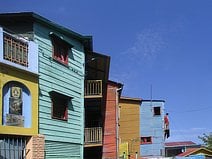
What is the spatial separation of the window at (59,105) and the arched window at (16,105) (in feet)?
7.89

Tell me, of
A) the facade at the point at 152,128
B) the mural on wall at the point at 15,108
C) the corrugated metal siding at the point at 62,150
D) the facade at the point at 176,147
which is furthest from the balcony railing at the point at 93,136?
the facade at the point at 176,147

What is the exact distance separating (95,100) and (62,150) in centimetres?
812

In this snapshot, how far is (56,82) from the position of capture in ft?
74.2

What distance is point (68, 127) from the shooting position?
23594 millimetres

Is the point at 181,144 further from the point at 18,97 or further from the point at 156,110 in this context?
the point at 18,97

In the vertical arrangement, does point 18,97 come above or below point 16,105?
above

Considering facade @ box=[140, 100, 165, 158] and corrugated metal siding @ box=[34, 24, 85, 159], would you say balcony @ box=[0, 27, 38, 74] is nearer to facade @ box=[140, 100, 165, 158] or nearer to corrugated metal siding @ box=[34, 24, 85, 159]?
corrugated metal siding @ box=[34, 24, 85, 159]

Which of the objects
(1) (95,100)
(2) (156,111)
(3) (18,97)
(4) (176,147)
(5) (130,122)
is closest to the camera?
(3) (18,97)

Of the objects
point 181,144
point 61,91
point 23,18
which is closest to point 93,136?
point 61,91

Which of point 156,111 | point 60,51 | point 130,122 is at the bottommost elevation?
point 130,122

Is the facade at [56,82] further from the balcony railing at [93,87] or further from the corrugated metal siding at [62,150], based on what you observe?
the balcony railing at [93,87]

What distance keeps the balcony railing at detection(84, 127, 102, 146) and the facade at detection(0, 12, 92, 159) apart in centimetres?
504

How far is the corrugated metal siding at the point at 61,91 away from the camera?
21.2m

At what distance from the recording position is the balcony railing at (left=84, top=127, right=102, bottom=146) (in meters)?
30.0
